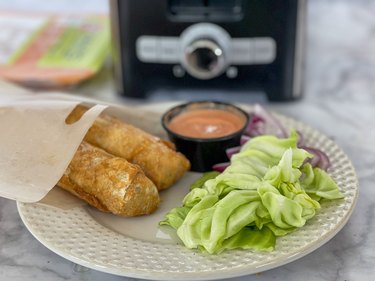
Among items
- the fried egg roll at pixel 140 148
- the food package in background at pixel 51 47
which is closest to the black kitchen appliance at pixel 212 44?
the food package in background at pixel 51 47

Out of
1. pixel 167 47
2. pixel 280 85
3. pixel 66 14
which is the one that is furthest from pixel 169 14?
pixel 66 14

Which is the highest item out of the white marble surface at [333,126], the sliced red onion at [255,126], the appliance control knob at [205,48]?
the appliance control knob at [205,48]

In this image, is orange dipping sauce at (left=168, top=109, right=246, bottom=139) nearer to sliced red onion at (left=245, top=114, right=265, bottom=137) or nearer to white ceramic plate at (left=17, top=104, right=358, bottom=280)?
sliced red onion at (left=245, top=114, right=265, bottom=137)

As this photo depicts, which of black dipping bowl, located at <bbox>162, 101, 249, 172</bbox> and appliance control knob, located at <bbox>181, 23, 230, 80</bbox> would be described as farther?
appliance control knob, located at <bbox>181, 23, 230, 80</bbox>

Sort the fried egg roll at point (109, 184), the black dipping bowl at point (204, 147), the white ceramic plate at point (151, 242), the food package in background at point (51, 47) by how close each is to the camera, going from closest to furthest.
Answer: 1. the white ceramic plate at point (151, 242)
2. the fried egg roll at point (109, 184)
3. the black dipping bowl at point (204, 147)
4. the food package in background at point (51, 47)

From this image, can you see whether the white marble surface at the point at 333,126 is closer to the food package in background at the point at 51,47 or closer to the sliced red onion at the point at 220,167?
the food package in background at the point at 51,47

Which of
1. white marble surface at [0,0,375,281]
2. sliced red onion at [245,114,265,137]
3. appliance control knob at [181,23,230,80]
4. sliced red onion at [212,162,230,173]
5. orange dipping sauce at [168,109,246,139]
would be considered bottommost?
white marble surface at [0,0,375,281]

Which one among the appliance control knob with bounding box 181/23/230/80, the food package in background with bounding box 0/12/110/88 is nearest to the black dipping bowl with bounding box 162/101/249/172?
the appliance control knob with bounding box 181/23/230/80

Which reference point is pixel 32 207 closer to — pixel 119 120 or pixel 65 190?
pixel 65 190
